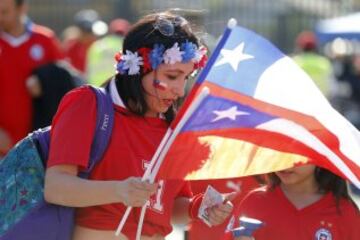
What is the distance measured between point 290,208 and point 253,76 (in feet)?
2.51

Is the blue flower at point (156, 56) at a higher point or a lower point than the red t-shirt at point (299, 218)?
higher

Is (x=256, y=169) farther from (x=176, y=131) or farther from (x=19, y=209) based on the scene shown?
(x=19, y=209)

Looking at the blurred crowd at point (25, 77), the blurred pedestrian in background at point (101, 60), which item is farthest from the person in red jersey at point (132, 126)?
the blurred pedestrian in background at point (101, 60)

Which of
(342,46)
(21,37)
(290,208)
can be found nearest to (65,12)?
(342,46)

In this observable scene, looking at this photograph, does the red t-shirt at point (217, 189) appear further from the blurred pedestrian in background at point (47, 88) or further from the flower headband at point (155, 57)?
the blurred pedestrian in background at point (47, 88)

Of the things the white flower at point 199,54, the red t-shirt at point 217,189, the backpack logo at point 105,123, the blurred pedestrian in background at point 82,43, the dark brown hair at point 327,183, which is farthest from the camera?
the blurred pedestrian in background at point 82,43

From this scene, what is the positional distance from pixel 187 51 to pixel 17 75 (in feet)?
9.65

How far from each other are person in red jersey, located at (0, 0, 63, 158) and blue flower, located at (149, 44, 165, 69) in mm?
2756

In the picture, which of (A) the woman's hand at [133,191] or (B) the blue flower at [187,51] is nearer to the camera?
(A) the woman's hand at [133,191]

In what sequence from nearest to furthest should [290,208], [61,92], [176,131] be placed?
[176,131], [290,208], [61,92]

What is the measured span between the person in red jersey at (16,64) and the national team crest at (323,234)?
2.60 metres

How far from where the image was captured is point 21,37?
6.74 metres

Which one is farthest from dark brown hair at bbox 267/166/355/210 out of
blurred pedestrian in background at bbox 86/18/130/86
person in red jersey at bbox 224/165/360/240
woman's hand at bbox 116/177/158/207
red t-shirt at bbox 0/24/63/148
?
blurred pedestrian in background at bbox 86/18/130/86

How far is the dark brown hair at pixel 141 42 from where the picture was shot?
3867 mm
